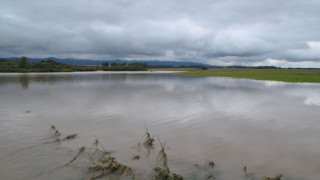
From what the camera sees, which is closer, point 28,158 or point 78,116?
point 28,158

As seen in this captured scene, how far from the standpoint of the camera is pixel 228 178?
5680mm

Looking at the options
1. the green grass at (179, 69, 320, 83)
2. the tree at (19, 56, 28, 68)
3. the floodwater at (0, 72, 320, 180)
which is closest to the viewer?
the floodwater at (0, 72, 320, 180)

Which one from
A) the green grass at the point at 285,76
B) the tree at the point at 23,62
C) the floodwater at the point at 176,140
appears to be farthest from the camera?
the tree at the point at 23,62

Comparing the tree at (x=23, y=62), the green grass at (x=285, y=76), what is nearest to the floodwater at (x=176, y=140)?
the green grass at (x=285, y=76)

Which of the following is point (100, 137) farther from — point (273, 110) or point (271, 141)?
point (273, 110)

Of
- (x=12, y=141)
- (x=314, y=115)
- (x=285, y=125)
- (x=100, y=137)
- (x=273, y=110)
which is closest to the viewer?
(x=12, y=141)

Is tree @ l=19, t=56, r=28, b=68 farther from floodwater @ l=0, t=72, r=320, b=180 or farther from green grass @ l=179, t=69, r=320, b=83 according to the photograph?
floodwater @ l=0, t=72, r=320, b=180

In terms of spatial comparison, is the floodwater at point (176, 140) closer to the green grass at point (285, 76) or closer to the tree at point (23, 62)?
the green grass at point (285, 76)

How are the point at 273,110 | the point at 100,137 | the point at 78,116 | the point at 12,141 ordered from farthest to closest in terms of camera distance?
the point at 273,110
the point at 78,116
the point at 100,137
the point at 12,141

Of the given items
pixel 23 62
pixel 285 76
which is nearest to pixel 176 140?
pixel 285 76

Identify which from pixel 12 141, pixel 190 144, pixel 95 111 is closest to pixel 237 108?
pixel 190 144

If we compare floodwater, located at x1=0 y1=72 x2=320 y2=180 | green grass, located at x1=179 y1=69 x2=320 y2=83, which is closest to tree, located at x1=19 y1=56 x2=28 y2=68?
green grass, located at x1=179 y1=69 x2=320 y2=83

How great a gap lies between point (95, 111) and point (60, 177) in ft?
27.0

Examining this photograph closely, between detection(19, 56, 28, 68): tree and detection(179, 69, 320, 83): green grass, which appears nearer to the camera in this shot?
detection(179, 69, 320, 83): green grass
